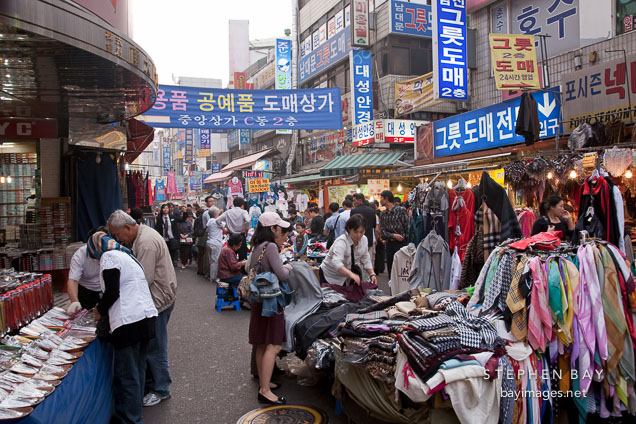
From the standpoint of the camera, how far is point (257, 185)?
17.0 meters

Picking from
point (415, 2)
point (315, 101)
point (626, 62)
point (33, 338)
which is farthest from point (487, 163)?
point (415, 2)

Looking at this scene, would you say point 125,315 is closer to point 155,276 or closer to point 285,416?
point 155,276

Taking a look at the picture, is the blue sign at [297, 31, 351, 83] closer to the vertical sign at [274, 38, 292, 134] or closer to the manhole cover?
the vertical sign at [274, 38, 292, 134]

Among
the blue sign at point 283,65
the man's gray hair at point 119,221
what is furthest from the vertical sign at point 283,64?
the man's gray hair at point 119,221

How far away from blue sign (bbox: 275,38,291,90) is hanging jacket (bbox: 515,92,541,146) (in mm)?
20868

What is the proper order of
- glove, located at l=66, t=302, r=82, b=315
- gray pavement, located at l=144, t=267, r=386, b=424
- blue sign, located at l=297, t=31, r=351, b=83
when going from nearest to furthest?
gray pavement, located at l=144, t=267, r=386, b=424
glove, located at l=66, t=302, r=82, b=315
blue sign, located at l=297, t=31, r=351, b=83

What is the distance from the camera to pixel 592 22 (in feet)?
38.5

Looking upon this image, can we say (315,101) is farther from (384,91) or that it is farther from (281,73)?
(281,73)

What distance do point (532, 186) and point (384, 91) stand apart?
13539 mm

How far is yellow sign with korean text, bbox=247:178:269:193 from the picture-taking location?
55.4ft

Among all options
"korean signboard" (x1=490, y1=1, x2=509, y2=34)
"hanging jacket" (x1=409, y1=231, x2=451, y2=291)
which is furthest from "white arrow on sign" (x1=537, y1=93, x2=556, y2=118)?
"hanging jacket" (x1=409, y1=231, x2=451, y2=291)

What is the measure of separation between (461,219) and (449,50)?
9540 mm

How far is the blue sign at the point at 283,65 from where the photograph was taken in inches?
1141

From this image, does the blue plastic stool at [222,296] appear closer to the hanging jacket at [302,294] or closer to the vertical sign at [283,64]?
the hanging jacket at [302,294]
